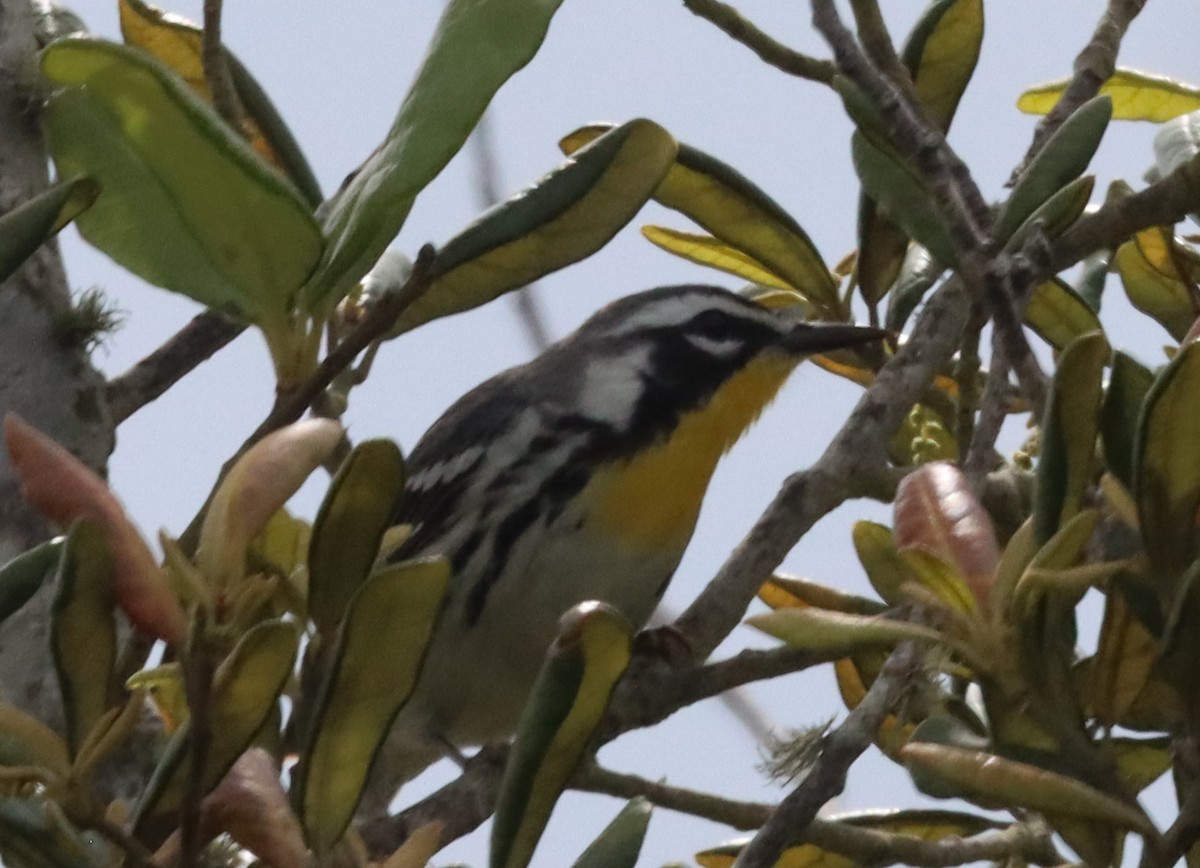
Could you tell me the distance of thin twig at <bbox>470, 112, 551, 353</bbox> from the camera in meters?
3.32

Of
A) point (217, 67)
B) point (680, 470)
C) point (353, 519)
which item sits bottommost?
point (680, 470)

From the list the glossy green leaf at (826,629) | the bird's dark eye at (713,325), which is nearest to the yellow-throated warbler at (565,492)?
the bird's dark eye at (713,325)

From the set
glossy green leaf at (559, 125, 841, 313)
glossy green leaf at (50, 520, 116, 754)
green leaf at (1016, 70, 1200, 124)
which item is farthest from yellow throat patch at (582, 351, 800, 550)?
glossy green leaf at (50, 520, 116, 754)

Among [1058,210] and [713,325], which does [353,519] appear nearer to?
[1058,210]

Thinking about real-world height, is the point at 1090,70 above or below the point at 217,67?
below

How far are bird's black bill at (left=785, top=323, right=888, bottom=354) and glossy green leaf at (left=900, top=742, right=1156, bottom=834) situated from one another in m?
1.12

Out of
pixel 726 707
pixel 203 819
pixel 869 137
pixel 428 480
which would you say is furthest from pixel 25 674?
pixel 726 707

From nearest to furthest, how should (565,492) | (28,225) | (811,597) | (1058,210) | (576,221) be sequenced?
(28,225)
(1058,210)
(576,221)
(811,597)
(565,492)

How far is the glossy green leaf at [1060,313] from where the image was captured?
1.91 meters

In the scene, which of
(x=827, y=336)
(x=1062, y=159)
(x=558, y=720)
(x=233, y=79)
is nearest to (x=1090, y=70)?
(x=1062, y=159)

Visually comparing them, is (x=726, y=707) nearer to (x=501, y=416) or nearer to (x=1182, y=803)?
(x=501, y=416)

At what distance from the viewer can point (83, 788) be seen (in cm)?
97

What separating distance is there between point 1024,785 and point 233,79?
1101 mm

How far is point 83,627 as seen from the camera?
100cm
